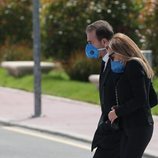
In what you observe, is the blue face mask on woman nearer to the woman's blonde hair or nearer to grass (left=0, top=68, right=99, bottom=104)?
the woman's blonde hair

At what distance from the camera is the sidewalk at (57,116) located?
1112 cm

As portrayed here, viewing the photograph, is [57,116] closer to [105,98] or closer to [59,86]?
[59,86]

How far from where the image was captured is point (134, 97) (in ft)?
17.4

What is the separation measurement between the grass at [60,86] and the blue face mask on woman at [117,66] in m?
7.66

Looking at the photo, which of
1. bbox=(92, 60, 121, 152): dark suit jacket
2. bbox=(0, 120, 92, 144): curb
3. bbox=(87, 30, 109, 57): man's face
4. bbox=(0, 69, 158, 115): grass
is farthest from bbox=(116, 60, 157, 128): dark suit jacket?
bbox=(0, 69, 158, 115): grass

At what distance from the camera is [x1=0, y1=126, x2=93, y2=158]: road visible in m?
9.39

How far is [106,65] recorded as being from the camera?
219 inches

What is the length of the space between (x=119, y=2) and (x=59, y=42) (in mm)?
2175

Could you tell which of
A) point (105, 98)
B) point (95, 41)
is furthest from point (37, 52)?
point (105, 98)

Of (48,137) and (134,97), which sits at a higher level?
(134,97)

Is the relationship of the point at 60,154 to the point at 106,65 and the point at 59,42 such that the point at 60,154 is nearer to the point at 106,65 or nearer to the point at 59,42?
the point at 106,65

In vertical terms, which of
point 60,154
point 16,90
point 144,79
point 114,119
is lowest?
point 16,90

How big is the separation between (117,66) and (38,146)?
4.94m

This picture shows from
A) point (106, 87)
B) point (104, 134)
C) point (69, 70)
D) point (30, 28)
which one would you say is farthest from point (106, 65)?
point (30, 28)
